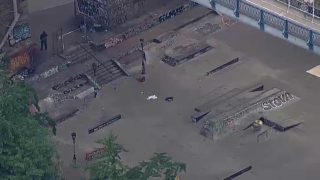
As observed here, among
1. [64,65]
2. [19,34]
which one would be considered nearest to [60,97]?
[64,65]

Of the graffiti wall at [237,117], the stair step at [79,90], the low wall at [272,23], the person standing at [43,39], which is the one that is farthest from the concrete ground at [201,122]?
the low wall at [272,23]

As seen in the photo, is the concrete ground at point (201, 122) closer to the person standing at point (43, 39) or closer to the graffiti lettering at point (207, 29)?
the graffiti lettering at point (207, 29)

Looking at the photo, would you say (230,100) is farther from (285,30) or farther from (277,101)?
(285,30)

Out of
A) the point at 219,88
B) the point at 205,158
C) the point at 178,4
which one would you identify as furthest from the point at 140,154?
the point at 178,4

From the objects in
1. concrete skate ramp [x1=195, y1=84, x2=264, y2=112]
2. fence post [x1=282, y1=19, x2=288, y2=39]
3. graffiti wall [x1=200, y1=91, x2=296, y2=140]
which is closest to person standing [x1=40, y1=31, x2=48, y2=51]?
concrete skate ramp [x1=195, y1=84, x2=264, y2=112]

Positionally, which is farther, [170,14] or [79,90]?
[170,14]

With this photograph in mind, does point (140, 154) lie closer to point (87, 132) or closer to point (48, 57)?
point (87, 132)
